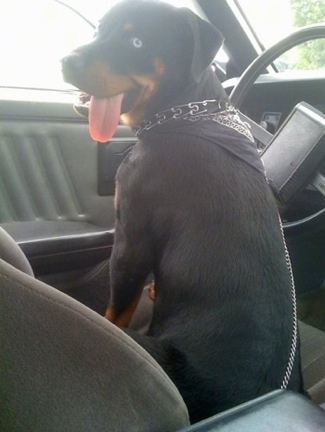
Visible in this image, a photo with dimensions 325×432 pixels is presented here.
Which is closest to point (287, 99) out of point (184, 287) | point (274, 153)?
point (274, 153)

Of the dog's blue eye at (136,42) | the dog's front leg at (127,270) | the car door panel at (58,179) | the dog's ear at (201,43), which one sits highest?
the dog's ear at (201,43)

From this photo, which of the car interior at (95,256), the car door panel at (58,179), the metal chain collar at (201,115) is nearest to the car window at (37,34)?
the car interior at (95,256)

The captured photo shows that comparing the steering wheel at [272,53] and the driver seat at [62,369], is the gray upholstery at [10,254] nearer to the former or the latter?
the driver seat at [62,369]

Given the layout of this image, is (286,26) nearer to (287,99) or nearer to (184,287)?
(287,99)

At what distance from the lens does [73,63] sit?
1.45m

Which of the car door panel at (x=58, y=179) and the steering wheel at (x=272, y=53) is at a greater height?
the steering wheel at (x=272, y=53)

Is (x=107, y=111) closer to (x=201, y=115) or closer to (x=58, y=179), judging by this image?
(x=201, y=115)

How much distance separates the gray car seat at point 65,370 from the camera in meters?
0.50

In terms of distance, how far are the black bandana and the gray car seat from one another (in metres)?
0.77

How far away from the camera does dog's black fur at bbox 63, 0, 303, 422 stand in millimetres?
991

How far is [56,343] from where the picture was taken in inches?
20.4

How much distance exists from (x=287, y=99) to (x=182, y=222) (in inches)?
42.7

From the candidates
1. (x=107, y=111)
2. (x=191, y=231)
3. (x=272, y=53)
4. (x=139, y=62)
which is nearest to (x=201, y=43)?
(x=139, y=62)

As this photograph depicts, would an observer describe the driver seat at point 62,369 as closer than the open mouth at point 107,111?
Yes
